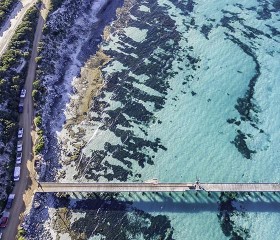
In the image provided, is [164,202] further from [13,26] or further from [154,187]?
[13,26]

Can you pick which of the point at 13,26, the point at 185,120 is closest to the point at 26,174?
the point at 185,120

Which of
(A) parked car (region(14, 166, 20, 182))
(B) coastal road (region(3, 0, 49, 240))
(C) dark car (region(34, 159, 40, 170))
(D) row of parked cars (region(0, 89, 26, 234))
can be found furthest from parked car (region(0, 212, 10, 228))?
(C) dark car (region(34, 159, 40, 170))

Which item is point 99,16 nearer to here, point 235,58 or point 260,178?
point 235,58

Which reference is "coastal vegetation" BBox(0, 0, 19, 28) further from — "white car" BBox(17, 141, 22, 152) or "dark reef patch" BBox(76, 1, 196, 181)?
"white car" BBox(17, 141, 22, 152)

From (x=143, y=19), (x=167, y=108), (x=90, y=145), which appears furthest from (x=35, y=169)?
(x=143, y=19)

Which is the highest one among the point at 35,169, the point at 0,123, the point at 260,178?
the point at 0,123

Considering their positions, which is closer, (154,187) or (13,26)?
(154,187)
